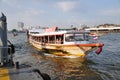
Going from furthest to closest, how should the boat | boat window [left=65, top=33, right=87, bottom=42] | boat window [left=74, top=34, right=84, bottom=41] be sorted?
boat window [left=74, top=34, right=84, bottom=41]
boat window [left=65, top=33, right=87, bottom=42]
the boat

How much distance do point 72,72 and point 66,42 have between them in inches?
307

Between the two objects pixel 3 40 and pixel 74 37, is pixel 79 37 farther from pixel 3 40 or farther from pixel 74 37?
pixel 3 40

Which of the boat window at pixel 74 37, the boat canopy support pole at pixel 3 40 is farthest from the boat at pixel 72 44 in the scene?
the boat canopy support pole at pixel 3 40

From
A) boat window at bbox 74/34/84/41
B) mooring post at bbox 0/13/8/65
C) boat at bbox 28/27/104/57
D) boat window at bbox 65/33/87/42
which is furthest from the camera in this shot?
boat window at bbox 74/34/84/41

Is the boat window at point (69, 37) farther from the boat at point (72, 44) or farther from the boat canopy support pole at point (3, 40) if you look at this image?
the boat canopy support pole at point (3, 40)

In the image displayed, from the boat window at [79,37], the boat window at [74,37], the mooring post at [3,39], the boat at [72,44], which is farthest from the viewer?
the boat window at [79,37]

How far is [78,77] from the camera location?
17.4 meters

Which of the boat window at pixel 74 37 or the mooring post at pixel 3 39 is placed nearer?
the mooring post at pixel 3 39

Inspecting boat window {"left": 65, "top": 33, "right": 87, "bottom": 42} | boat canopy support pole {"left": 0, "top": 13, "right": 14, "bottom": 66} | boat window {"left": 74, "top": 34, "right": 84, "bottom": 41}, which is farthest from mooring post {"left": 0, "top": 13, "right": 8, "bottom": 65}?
boat window {"left": 74, "top": 34, "right": 84, "bottom": 41}

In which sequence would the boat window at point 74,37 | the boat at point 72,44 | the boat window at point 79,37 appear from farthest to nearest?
the boat window at point 79,37
the boat window at point 74,37
the boat at point 72,44

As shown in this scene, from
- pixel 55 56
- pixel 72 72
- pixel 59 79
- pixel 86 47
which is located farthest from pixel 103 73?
pixel 55 56

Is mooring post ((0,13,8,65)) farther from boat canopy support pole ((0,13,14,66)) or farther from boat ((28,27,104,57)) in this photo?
boat ((28,27,104,57))

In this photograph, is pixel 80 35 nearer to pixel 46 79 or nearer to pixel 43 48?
pixel 43 48

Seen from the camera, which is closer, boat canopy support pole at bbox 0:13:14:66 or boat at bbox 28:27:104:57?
boat canopy support pole at bbox 0:13:14:66
